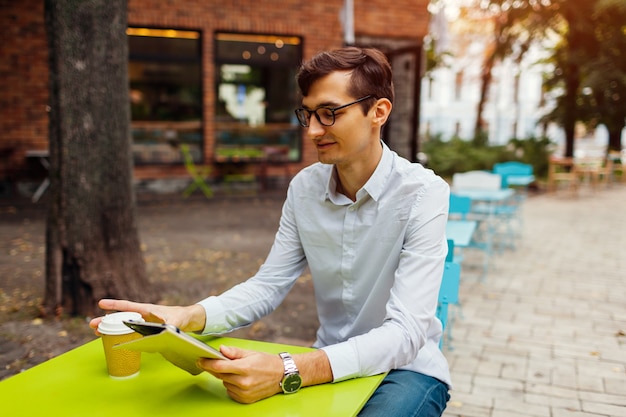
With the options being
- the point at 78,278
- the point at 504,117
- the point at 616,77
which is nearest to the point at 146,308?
the point at 78,278

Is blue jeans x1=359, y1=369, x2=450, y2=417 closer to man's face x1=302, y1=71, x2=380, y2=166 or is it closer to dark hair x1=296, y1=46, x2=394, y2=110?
man's face x1=302, y1=71, x2=380, y2=166

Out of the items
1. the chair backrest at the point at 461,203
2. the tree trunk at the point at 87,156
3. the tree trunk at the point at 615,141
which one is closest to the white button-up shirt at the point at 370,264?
the tree trunk at the point at 87,156

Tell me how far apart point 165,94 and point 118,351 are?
35.2 ft

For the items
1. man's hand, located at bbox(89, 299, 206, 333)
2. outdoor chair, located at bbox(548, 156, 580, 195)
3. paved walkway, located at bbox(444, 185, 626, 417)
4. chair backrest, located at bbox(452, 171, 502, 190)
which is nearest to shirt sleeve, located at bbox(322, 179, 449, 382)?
man's hand, located at bbox(89, 299, 206, 333)

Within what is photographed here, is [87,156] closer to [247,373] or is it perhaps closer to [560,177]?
[247,373]

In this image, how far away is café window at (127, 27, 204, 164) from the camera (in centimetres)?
1130

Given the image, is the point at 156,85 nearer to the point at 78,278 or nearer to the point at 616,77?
the point at 78,278

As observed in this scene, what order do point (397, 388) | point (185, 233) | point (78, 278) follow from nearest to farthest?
point (397, 388) → point (78, 278) → point (185, 233)

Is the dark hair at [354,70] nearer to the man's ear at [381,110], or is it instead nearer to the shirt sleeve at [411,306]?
the man's ear at [381,110]

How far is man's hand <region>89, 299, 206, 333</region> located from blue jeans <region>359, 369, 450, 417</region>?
619 mm

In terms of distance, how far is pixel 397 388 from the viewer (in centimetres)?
184

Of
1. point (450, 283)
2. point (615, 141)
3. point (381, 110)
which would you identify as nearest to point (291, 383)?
point (381, 110)

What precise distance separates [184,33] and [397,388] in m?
10.8

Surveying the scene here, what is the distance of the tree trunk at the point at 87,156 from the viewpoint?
13.8 ft
